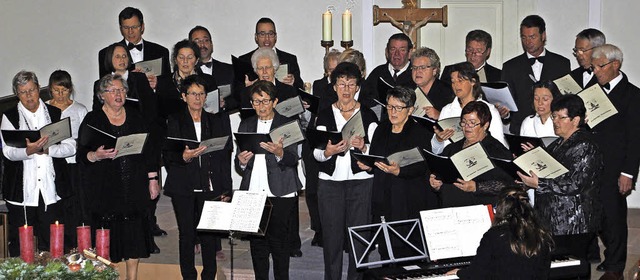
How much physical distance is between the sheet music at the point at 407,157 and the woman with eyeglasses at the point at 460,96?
364mm

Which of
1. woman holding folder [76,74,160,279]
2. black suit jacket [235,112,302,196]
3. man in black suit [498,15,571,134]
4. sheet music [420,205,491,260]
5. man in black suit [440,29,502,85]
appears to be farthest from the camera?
man in black suit [498,15,571,134]

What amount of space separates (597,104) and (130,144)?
3.00 m

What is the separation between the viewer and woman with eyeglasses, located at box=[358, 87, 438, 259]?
250 inches

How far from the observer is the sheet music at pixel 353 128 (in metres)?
6.34

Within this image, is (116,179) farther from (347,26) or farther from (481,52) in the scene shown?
(481,52)

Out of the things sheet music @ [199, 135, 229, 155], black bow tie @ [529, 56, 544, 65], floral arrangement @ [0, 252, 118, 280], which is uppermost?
black bow tie @ [529, 56, 544, 65]

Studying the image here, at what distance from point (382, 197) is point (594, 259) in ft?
5.29

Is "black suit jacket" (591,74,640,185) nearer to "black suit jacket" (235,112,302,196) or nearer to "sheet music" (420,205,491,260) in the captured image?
"sheet music" (420,205,491,260)

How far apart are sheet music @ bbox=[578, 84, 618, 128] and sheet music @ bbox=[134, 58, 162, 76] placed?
10.2ft

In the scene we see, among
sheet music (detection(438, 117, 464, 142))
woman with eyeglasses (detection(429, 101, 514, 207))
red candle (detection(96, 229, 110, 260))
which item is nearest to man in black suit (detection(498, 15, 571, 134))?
sheet music (detection(438, 117, 464, 142))

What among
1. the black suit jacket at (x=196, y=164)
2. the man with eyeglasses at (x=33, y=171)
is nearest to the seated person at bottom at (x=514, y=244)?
the black suit jacket at (x=196, y=164)

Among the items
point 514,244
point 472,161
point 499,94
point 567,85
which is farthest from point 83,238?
point 567,85

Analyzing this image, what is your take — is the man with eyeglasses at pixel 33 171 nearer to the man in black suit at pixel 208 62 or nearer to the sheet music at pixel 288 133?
the man in black suit at pixel 208 62

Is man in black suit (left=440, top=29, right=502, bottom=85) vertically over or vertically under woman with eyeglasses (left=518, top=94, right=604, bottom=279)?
over
